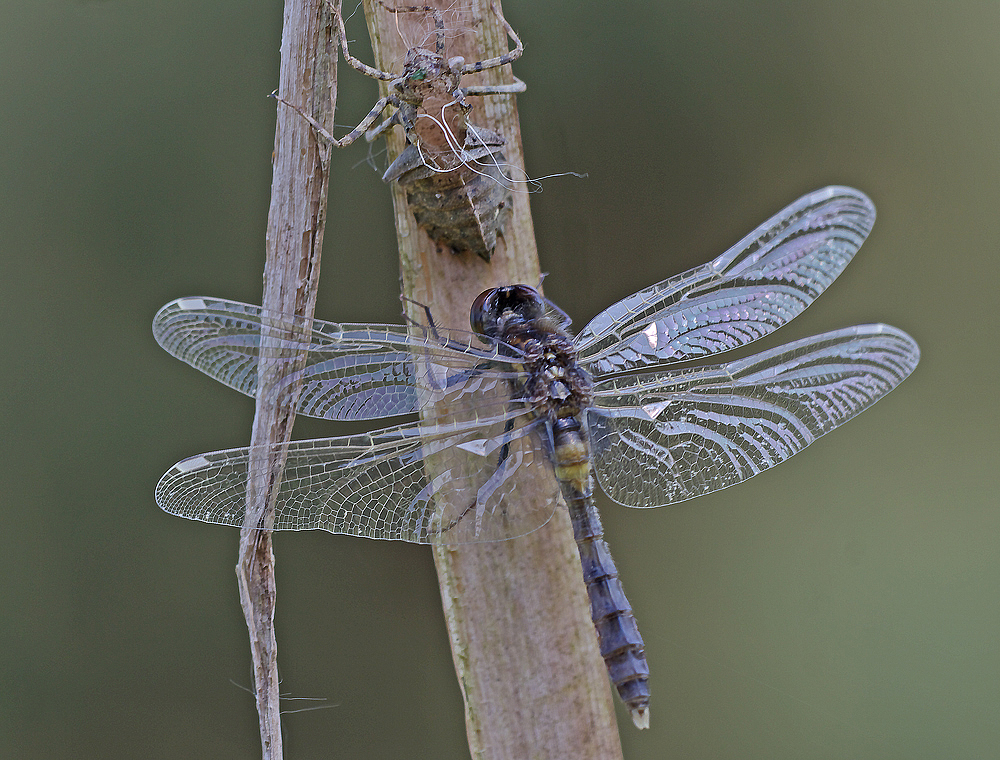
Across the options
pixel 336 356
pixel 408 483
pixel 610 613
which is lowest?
pixel 610 613

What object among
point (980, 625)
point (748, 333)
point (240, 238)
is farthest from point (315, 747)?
point (980, 625)

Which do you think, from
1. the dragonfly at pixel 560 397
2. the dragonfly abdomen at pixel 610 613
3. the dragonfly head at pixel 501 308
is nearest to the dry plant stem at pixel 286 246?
the dragonfly at pixel 560 397

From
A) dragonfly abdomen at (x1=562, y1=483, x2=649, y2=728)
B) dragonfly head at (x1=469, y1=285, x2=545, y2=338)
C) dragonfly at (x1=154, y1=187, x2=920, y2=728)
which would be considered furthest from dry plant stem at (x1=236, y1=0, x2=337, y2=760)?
dragonfly abdomen at (x1=562, y1=483, x2=649, y2=728)

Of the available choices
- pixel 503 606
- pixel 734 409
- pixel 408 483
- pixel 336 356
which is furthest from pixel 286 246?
pixel 734 409

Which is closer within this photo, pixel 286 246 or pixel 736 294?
pixel 286 246

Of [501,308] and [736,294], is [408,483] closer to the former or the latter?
[501,308]

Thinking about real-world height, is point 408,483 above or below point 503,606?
above
